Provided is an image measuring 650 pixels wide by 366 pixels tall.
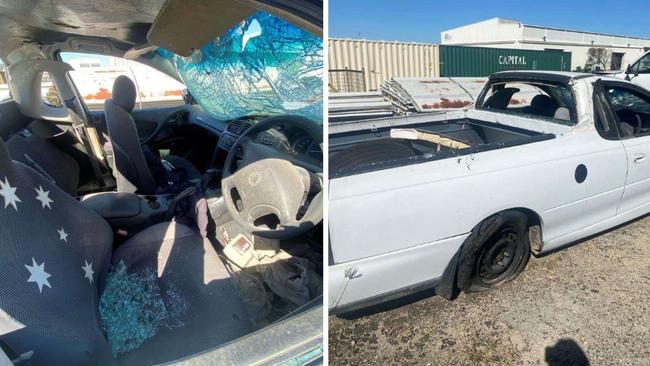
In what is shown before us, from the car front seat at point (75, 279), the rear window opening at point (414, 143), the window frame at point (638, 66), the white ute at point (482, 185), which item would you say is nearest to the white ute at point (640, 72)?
the window frame at point (638, 66)

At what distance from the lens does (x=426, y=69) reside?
1341 cm

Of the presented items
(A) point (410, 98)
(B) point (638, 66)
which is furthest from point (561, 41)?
(A) point (410, 98)

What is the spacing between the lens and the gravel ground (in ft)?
6.68

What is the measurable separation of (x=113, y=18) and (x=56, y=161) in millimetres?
1587

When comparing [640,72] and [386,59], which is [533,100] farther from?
[386,59]

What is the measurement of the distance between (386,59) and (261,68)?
1100 centimetres

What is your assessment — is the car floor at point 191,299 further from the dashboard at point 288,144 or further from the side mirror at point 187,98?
the side mirror at point 187,98

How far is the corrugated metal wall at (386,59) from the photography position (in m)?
11.4

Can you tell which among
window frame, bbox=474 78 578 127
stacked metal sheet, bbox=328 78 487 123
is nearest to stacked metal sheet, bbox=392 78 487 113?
stacked metal sheet, bbox=328 78 487 123

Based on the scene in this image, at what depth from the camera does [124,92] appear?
2.92 meters

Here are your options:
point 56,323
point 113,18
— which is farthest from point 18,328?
point 113,18

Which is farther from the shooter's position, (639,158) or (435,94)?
(435,94)

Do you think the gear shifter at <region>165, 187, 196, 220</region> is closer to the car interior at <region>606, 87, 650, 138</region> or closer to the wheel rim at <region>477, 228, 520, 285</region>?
the wheel rim at <region>477, 228, 520, 285</region>

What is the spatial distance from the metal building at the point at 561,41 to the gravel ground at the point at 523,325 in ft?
61.0
